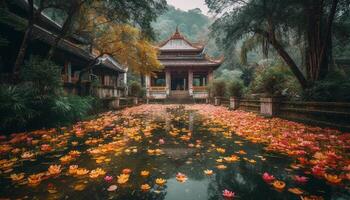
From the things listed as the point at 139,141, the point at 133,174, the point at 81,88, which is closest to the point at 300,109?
the point at 139,141

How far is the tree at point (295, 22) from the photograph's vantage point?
7.61 meters

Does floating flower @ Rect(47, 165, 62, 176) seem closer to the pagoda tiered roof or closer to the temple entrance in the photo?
the pagoda tiered roof

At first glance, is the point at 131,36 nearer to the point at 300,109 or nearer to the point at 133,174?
the point at 300,109

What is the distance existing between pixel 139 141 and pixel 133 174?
5.83 feet

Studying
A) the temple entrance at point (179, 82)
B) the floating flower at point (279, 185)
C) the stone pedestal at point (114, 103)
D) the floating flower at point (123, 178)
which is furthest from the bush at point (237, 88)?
the temple entrance at point (179, 82)

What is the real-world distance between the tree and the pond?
21.5 ft

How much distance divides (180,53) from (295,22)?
21.9 meters

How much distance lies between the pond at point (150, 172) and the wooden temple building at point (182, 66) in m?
21.3

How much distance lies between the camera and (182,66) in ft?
89.1

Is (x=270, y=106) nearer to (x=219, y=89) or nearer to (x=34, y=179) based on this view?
(x=34, y=179)

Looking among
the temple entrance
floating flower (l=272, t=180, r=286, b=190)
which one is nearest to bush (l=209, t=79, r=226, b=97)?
floating flower (l=272, t=180, r=286, b=190)

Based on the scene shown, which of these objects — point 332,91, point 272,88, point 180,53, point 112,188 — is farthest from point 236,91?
point 180,53

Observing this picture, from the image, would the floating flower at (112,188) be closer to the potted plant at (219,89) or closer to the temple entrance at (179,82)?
the potted plant at (219,89)

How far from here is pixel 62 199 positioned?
1816mm
